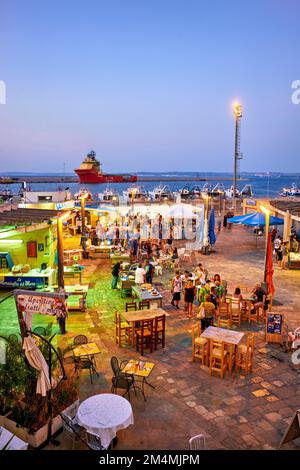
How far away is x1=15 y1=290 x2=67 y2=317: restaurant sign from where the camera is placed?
5926mm

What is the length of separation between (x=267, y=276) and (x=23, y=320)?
7507 mm

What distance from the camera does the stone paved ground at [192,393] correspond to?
237 inches

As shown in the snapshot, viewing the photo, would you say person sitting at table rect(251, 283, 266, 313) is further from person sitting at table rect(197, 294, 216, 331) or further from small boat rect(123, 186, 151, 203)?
small boat rect(123, 186, 151, 203)

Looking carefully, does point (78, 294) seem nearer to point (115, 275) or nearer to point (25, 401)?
point (115, 275)

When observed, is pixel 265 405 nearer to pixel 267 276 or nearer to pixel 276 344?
pixel 276 344

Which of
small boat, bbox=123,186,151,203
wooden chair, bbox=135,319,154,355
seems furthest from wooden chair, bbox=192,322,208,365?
small boat, bbox=123,186,151,203

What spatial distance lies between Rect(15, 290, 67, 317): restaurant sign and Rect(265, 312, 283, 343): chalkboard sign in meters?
5.52

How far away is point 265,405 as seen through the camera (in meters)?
6.89

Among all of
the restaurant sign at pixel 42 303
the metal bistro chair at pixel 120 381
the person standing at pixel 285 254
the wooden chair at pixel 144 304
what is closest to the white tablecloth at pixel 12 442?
the restaurant sign at pixel 42 303

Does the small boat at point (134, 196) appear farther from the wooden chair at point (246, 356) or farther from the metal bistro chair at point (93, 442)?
the metal bistro chair at point (93, 442)

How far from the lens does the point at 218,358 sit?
26.6ft
